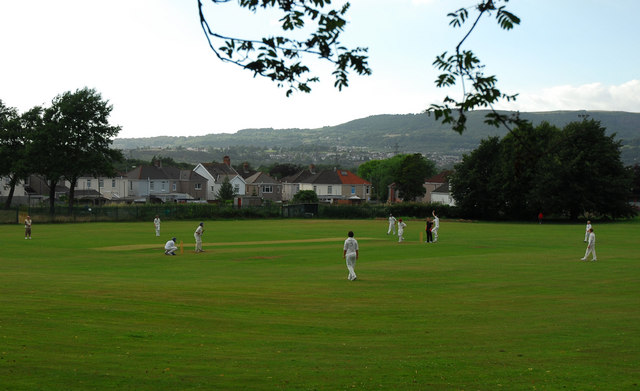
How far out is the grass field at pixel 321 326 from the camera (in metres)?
10.4

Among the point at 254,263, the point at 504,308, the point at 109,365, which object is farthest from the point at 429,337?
the point at 254,263

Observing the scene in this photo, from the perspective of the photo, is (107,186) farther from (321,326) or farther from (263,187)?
(321,326)

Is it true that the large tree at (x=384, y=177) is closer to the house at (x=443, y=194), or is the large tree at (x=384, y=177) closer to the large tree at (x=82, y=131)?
the house at (x=443, y=194)

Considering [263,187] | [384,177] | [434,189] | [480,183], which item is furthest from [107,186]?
[384,177]

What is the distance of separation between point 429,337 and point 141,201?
117242 millimetres

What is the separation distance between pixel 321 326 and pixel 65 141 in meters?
78.1

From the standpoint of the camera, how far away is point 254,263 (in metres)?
32.9

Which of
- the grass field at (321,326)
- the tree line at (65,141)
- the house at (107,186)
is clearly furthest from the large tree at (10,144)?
the grass field at (321,326)

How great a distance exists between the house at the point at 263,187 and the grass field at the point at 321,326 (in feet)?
372

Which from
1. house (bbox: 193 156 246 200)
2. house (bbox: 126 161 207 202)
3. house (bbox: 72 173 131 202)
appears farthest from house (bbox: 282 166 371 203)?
house (bbox: 72 173 131 202)

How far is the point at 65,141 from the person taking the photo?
8500 centimetres

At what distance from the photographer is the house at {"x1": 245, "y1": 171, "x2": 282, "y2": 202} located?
478ft

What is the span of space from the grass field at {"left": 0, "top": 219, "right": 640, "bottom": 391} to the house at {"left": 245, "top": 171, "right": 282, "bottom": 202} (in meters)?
113

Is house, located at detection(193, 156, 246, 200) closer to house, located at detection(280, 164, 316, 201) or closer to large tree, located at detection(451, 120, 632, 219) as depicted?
house, located at detection(280, 164, 316, 201)
